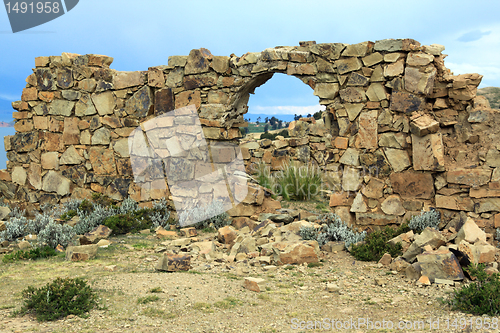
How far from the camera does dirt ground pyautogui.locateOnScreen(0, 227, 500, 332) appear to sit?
11.1 ft

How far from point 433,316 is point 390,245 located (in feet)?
5.84

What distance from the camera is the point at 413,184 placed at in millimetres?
5984

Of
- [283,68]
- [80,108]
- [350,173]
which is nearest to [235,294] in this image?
[350,173]

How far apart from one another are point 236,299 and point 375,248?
2.30m

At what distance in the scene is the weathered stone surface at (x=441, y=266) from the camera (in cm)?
433

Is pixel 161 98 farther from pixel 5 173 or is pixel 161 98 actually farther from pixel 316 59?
pixel 5 173

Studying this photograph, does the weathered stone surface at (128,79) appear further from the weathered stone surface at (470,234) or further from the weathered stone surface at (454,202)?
the weathered stone surface at (470,234)

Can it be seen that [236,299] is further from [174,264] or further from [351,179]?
[351,179]

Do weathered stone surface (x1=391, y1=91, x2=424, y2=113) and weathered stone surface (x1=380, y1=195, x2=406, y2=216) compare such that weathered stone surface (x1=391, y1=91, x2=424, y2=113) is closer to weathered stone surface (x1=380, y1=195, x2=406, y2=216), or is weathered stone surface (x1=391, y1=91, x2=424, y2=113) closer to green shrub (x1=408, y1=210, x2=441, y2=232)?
weathered stone surface (x1=380, y1=195, x2=406, y2=216)

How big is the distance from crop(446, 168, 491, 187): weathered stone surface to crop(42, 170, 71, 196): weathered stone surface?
7391 millimetres

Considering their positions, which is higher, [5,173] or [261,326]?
[5,173]

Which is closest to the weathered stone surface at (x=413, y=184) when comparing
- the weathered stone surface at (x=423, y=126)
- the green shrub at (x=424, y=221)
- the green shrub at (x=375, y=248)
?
the green shrub at (x=424, y=221)

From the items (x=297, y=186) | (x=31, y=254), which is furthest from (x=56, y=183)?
(x=297, y=186)

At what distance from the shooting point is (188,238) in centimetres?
636
